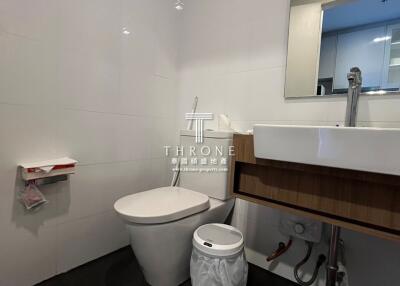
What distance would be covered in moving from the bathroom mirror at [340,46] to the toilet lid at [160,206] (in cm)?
74

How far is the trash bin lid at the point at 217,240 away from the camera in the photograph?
3.19ft

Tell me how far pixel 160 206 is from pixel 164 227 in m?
0.11

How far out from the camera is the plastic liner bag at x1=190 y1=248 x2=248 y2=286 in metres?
0.97

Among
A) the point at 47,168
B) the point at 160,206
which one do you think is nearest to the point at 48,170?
the point at 47,168

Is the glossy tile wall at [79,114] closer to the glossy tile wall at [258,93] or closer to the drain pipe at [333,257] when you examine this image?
the glossy tile wall at [258,93]

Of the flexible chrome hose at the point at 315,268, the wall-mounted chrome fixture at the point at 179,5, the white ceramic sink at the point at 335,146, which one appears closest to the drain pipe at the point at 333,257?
the flexible chrome hose at the point at 315,268

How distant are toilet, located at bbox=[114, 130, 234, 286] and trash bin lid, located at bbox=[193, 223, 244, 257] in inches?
2.1

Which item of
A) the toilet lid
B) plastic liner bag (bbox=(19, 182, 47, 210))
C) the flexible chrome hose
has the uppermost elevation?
plastic liner bag (bbox=(19, 182, 47, 210))

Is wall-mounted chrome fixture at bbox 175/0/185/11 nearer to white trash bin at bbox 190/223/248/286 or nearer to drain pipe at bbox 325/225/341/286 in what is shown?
white trash bin at bbox 190/223/248/286

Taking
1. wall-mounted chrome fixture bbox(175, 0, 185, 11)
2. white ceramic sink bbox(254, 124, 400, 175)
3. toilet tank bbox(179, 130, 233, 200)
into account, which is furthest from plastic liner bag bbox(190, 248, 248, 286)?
wall-mounted chrome fixture bbox(175, 0, 185, 11)

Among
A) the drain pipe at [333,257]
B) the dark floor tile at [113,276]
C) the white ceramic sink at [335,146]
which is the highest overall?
the white ceramic sink at [335,146]

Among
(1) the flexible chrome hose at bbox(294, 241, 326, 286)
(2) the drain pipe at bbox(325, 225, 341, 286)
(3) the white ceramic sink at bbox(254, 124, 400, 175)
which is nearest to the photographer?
(3) the white ceramic sink at bbox(254, 124, 400, 175)

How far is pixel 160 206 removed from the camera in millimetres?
1085

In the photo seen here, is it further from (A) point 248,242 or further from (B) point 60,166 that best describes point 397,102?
(B) point 60,166
